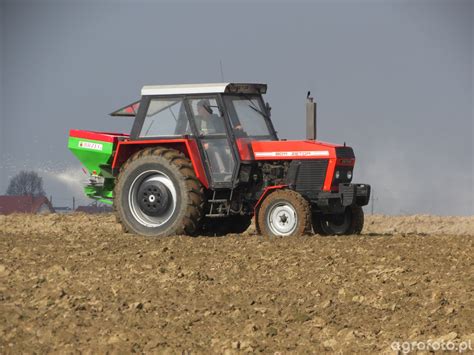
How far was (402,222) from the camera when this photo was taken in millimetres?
20906

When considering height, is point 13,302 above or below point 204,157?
below

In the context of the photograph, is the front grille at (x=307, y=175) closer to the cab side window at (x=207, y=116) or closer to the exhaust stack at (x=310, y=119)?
the exhaust stack at (x=310, y=119)

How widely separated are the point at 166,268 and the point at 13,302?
224 centimetres

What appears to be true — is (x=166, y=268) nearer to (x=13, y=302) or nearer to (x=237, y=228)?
(x=13, y=302)

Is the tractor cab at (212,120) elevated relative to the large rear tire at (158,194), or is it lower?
elevated

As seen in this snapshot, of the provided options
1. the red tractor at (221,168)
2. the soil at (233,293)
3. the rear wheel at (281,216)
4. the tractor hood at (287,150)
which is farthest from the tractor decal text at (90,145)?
the rear wheel at (281,216)

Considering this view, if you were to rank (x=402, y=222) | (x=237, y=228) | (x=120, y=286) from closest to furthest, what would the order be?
(x=120, y=286), (x=237, y=228), (x=402, y=222)

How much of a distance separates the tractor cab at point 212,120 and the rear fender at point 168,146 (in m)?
0.08

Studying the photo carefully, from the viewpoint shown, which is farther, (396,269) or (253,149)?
(253,149)

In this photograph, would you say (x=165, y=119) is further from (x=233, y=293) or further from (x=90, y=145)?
(x=233, y=293)

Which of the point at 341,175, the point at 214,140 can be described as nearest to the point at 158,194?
the point at 214,140

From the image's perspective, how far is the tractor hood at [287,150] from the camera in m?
15.7

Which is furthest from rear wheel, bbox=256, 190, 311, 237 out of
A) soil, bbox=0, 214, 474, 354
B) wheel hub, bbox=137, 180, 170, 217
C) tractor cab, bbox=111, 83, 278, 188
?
wheel hub, bbox=137, 180, 170, 217

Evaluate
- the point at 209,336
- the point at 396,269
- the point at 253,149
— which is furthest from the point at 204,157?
the point at 209,336
